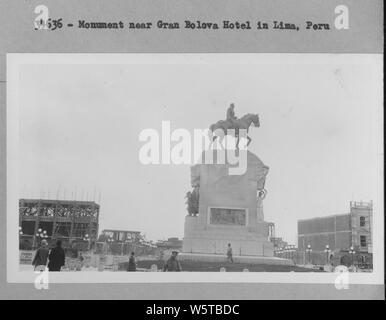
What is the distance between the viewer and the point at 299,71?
7.91m

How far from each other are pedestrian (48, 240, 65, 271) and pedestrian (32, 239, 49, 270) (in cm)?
5

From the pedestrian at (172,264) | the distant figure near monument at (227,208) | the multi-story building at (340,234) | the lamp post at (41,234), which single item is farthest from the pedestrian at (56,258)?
the multi-story building at (340,234)

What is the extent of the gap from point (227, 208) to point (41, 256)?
7.07ft

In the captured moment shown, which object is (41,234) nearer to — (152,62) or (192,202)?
(192,202)

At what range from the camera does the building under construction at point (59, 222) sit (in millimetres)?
7922

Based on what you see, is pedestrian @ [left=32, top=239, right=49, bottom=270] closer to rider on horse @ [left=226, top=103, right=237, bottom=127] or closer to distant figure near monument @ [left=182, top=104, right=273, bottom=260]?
distant figure near monument @ [left=182, top=104, right=273, bottom=260]

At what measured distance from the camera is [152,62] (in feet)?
25.9

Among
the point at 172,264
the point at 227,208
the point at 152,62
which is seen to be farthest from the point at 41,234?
the point at 152,62

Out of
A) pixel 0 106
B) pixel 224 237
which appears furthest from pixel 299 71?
pixel 0 106

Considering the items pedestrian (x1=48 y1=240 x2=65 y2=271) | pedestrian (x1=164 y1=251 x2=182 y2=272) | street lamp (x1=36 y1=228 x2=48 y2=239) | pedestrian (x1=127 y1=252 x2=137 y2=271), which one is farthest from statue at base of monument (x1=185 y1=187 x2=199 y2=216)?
street lamp (x1=36 y1=228 x2=48 y2=239)

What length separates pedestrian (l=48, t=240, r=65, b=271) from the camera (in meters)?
7.93

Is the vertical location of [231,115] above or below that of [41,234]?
above
